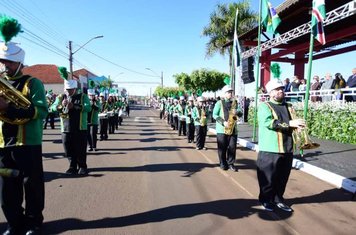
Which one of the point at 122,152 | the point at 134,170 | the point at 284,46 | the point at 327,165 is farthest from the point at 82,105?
the point at 284,46

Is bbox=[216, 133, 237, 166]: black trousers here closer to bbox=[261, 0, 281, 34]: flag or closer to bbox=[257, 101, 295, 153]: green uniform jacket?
bbox=[257, 101, 295, 153]: green uniform jacket

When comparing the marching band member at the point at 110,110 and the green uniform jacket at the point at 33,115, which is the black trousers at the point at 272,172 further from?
the marching band member at the point at 110,110

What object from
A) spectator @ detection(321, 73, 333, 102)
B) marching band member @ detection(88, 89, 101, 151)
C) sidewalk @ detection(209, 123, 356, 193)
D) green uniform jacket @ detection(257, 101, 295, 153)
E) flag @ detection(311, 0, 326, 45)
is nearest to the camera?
green uniform jacket @ detection(257, 101, 295, 153)

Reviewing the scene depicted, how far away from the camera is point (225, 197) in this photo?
5738 mm

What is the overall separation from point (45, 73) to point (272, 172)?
Answer: 61.5 metres

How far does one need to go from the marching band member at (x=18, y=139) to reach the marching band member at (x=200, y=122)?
8.03 metres

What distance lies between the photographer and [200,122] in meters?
11.9

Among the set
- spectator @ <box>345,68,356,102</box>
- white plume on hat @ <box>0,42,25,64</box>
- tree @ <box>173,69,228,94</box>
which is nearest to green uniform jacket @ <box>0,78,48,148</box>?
white plume on hat @ <box>0,42,25,64</box>

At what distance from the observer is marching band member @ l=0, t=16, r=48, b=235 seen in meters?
3.82

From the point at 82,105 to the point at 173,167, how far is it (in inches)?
102

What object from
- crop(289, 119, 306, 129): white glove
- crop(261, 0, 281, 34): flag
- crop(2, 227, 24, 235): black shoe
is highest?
crop(261, 0, 281, 34): flag

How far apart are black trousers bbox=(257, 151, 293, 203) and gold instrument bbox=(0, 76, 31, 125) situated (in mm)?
3365

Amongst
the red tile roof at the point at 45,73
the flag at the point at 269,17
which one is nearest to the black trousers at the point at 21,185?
the flag at the point at 269,17

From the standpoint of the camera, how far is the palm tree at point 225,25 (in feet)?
93.2
